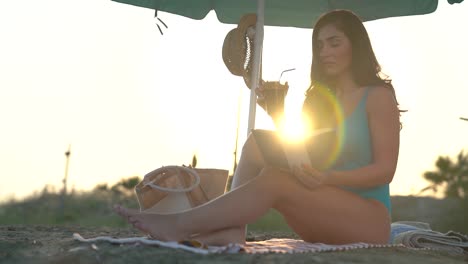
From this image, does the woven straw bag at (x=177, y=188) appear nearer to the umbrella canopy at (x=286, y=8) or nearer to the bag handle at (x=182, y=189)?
the bag handle at (x=182, y=189)

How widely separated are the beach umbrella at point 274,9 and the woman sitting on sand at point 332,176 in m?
1.47

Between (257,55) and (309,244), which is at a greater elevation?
(257,55)

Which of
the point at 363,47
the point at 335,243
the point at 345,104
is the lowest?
the point at 335,243

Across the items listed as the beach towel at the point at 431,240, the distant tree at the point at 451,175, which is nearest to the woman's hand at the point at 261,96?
the beach towel at the point at 431,240

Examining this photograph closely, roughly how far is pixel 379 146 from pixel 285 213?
23.6 inches

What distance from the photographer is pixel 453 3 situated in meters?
5.20

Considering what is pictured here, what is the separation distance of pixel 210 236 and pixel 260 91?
0.96 meters

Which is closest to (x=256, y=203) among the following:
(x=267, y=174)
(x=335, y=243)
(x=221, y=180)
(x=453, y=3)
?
(x=267, y=174)

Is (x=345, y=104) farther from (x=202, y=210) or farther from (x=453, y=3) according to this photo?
(x=453, y=3)

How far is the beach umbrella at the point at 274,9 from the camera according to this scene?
18.5ft

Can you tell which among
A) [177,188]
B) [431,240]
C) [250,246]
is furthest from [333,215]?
[431,240]

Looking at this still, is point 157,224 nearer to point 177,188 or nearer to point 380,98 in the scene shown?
point 177,188

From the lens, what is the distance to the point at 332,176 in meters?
3.60

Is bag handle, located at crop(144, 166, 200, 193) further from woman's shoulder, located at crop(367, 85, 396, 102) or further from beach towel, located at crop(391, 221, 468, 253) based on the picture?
beach towel, located at crop(391, 221, 468, 253)
